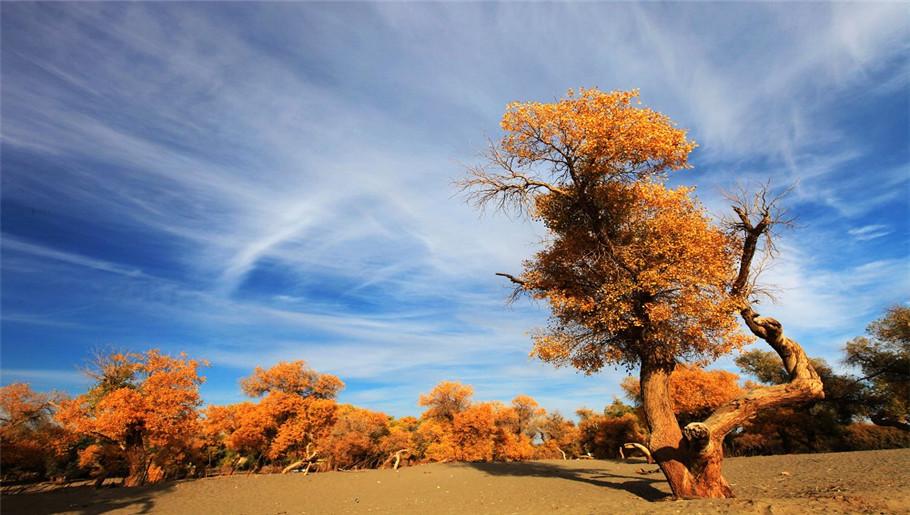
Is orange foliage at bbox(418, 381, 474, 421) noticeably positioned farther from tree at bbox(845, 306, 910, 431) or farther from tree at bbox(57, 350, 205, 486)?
tree at bbox(845, 306, 910, 431)

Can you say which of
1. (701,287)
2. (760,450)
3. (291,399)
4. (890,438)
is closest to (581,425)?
(760,450)

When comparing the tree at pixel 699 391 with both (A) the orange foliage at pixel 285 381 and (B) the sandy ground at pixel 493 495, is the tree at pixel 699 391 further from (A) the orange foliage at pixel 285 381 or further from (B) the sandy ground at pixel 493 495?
(A) the orange foliage at pixel 285 381

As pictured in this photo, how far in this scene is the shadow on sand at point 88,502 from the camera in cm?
1476

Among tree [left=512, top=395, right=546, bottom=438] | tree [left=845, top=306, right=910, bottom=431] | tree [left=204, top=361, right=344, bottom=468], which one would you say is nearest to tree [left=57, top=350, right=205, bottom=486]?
tree [left=204, top=361, right=344, bottom=468]

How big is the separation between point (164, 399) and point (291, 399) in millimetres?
13885

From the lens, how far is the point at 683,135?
38.6ft

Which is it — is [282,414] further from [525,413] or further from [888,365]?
[888,365]

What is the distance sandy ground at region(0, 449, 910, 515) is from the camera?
26.5 feet

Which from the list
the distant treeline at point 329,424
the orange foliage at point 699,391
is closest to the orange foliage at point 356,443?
the distant treeline at point 329,424

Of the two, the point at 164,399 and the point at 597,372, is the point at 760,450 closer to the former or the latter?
the point at 597,372

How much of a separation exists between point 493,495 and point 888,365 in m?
32.0

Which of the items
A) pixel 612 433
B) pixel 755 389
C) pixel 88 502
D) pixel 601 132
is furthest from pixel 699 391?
pixel 88 502

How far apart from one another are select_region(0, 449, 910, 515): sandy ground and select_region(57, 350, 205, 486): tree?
2.95m

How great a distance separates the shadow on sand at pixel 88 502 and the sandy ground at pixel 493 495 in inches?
1.5
